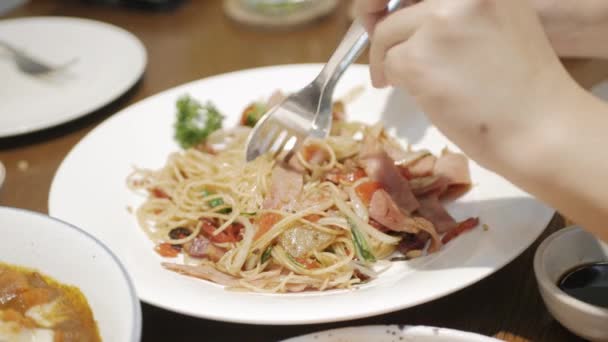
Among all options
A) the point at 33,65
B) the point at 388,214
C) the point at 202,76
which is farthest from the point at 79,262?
the point at 33,65

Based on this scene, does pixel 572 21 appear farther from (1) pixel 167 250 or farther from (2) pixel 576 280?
(1) pixel 167 250

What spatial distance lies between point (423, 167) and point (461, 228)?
36 centimetres

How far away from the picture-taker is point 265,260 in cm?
191

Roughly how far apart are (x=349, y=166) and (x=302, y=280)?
0.55 metres

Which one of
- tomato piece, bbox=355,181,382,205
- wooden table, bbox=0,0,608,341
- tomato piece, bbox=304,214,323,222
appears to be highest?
tomato piece, bbox=355,181,382,205

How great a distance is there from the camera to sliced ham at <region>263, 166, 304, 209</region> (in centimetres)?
203

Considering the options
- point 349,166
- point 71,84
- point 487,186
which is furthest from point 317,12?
point 487,186

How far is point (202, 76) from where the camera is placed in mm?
3234

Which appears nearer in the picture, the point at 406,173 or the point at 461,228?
the point at 461,228

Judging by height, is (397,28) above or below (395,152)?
above

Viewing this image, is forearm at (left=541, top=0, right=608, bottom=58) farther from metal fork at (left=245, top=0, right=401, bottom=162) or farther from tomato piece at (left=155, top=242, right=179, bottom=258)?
tomato piece at (left=155, top=242, right=179, bottom=258)

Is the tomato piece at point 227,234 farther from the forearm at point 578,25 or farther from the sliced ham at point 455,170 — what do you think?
the forearm at point 578,25

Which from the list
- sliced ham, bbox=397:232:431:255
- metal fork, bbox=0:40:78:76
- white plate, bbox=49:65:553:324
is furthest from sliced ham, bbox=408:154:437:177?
metal fork, bbox=0:40:78:76

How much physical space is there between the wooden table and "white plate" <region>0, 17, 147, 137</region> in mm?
109
